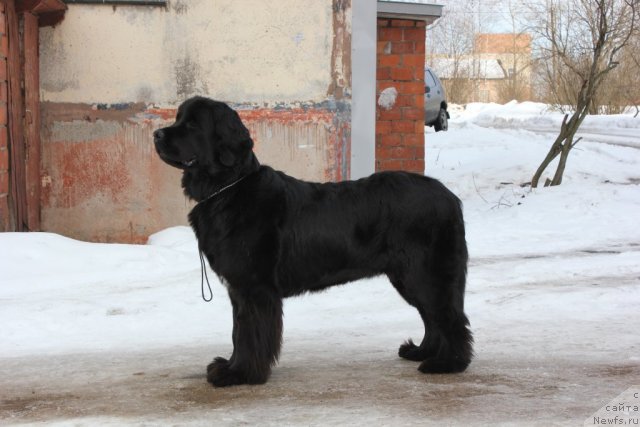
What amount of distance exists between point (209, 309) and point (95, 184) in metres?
3.30

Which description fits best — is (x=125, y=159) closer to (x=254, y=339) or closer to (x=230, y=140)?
(x=230, y=140)

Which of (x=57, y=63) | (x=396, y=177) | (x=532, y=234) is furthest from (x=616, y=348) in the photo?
(x=57, y=63)

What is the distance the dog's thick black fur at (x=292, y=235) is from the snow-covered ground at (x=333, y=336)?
0.92ft

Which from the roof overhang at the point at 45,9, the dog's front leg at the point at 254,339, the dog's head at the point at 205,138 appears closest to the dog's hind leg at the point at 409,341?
the dog's front leg at the point at 254,339

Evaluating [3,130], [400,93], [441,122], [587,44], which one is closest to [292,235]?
[3,130]

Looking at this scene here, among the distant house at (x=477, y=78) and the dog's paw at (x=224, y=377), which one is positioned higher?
the distant house at (x=477, y=78)

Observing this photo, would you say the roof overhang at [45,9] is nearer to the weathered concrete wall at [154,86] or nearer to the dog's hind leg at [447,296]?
the weathered concrete wall at [154,86]

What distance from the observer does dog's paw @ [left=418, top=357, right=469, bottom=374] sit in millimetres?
4691

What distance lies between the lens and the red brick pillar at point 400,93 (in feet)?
35.7

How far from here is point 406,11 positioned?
10.6m

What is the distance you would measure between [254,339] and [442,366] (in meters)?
1.11

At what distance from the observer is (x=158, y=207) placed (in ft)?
30.9

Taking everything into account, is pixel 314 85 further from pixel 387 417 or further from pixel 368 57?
pixel 387 417

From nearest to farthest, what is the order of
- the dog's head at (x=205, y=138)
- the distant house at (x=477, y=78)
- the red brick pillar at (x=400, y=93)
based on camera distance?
the dog's head at (x=205, y=138) → the red brick pillar at (x=400, y=93) → the distant house at (x=477, y=78)
